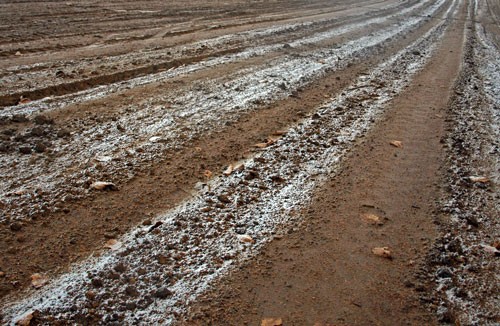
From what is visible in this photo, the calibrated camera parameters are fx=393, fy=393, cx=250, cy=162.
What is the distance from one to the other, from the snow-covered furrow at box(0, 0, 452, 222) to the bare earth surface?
0.03 metres

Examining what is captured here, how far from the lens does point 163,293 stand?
2.43 meters

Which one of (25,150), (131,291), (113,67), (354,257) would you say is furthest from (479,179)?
(113,67)

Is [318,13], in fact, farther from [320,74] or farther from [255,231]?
[255,231]

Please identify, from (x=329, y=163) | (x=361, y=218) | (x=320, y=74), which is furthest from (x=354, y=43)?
(x=361, y=218)

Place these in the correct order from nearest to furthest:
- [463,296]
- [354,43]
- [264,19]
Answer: [463,296] → [354,43] → [264,19]

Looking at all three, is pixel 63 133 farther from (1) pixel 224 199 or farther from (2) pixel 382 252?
(2) pixel 382 252

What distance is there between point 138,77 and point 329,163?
3.57 meters

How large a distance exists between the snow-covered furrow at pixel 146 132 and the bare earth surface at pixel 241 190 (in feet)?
0.09

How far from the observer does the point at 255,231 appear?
3053 millimetres

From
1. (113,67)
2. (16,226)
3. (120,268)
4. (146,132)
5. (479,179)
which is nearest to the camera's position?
(120,268)

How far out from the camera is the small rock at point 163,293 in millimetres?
2416

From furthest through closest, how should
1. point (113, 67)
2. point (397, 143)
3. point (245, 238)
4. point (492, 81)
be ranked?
point (492, 81)
point (113, 67)
point (397, 143)
point (245, 238)

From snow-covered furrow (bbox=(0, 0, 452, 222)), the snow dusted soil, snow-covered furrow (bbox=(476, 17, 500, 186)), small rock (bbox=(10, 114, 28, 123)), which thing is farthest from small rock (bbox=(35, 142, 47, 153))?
snow-covered furrow (bbox=(476, 17, 500, 186))

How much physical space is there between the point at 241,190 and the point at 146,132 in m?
1.52
